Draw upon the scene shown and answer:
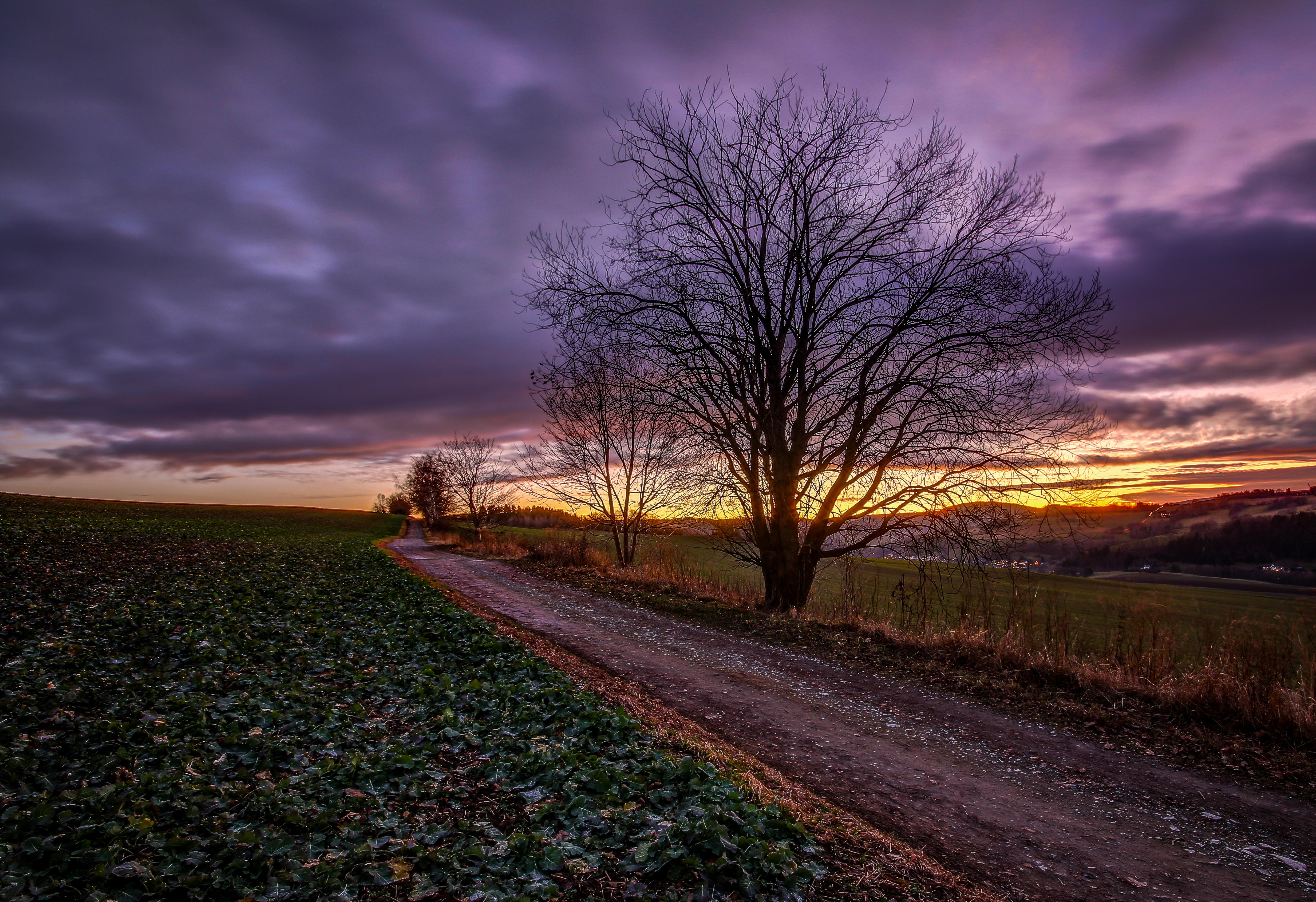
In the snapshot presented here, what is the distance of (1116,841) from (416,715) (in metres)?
5.88

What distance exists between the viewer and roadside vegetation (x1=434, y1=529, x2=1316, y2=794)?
5699 mm

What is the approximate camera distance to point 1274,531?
47.3 ft

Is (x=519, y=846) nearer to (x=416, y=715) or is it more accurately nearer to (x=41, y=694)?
(x=416, y=715)

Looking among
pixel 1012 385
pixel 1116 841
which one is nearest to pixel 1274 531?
pixel 1012 385

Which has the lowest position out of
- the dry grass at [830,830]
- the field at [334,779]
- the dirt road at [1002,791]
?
the dirt road at [1002,791]

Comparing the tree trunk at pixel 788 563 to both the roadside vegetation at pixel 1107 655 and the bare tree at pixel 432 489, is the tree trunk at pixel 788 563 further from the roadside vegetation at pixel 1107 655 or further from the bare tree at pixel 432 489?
A: the bare tree at pixel 432 489

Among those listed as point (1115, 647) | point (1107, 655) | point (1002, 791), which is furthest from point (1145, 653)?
point (1002, 791)

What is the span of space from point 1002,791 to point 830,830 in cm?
198

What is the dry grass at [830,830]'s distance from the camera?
10.9 ft

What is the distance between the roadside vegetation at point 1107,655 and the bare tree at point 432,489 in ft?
129

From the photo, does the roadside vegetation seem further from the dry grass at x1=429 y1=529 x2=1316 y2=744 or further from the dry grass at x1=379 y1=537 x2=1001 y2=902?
the dry grass at x1=379 y1=537 x2=1001 y2=902

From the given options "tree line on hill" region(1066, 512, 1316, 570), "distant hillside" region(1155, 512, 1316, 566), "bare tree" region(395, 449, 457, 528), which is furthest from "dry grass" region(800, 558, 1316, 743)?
"bare tree" region(395, 449, 457, 528)

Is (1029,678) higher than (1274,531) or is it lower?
lower

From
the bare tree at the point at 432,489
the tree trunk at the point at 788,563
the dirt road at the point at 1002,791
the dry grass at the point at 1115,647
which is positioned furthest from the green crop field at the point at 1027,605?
the bare tree at the point at 432,489
